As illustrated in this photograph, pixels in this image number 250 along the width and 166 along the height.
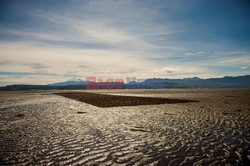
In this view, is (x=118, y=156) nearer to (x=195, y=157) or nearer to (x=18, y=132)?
(x=195, y=157)

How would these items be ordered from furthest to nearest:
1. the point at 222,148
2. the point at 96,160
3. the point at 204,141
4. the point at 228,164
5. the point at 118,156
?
the point at 204,141, the point at 222,148, the point at 118,156, the point at 96,160, the point at 228,164

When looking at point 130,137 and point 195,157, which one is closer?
point 195,157

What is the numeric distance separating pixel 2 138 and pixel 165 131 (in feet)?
32.1

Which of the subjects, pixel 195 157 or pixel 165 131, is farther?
pixel 165 131

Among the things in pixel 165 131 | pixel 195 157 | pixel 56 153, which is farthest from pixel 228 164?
pixel 56 153

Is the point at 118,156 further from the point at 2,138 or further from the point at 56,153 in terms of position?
the point at 2,138

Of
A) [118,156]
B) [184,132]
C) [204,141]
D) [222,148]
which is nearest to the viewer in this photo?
[118,156]

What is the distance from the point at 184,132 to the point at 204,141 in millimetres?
1838

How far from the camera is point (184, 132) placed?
32.9ft

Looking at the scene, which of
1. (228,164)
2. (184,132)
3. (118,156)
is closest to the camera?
(228,164)

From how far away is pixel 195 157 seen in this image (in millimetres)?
6277

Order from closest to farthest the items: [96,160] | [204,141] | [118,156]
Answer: [96,160] < [118,156] < [204,141]

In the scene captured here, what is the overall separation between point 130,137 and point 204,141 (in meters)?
3.99

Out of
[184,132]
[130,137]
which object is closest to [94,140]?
[130,137]
